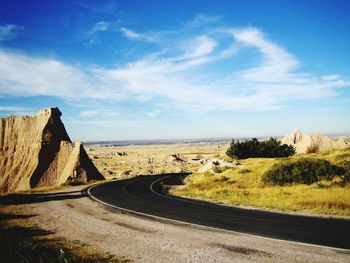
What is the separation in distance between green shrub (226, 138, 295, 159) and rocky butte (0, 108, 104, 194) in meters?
22.5

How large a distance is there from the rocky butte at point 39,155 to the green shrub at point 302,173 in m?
23.2

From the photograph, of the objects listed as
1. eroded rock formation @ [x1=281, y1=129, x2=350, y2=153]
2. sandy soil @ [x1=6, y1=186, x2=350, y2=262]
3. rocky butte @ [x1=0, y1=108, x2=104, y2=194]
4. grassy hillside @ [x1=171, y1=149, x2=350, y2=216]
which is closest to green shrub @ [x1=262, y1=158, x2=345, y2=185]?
grassy hillside @ [x1=171, y1=149, x2=350, y2=216]

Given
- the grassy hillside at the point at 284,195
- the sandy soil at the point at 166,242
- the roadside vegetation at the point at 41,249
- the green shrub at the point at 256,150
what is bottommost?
the grassy hillside at the point at 284,195

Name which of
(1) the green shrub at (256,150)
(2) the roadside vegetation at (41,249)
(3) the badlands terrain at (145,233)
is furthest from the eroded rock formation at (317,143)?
(2) the roadside vegetation at (41,249)

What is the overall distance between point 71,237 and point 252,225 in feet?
25.2

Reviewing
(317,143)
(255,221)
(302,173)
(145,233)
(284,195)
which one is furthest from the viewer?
(317,143)

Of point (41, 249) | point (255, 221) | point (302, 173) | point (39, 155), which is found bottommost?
point (255, 221)

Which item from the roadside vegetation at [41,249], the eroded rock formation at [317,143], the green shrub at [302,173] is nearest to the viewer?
the roadside vegetation at [41,249]

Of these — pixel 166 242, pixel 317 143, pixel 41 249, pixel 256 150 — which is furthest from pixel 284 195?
pixel 317 143

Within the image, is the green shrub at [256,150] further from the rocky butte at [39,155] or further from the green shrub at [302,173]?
the rocky butte at [39,155]

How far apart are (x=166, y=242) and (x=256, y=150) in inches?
1732

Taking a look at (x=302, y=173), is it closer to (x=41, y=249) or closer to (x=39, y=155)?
(x=41, y=249)

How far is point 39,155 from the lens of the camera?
42406 millimetres

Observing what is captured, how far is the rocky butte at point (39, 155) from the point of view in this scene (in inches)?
1597
